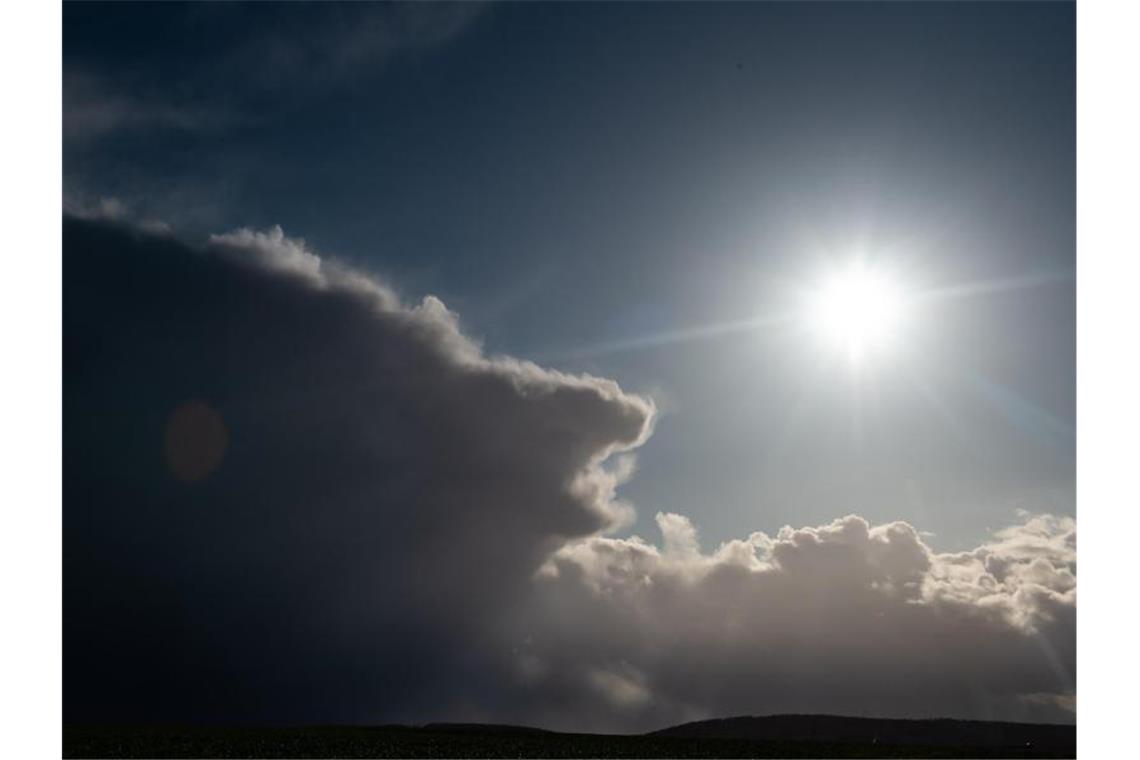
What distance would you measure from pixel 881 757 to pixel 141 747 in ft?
167

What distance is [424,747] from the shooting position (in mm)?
71188

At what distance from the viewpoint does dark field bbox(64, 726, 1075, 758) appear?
6388cm

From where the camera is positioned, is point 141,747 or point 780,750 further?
point 780,750

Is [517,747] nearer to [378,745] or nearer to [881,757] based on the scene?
[378,745]

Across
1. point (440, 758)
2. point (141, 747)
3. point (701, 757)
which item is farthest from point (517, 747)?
point (141, 747)

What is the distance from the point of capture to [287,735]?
7875cm

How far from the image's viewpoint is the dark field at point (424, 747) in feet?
210

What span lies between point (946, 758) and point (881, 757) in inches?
271
